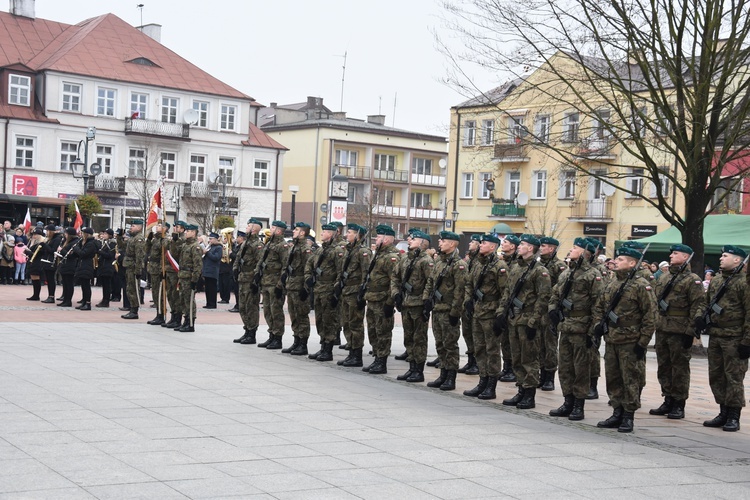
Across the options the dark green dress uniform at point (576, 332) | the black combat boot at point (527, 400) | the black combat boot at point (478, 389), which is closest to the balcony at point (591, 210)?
the black combat boot at point (478, 389)

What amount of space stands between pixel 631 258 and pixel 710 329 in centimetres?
142

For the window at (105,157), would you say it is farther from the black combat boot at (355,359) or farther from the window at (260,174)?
the black combat boot at (355,359)

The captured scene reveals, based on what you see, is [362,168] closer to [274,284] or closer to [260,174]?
[260,174]

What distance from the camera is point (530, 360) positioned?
453 inches

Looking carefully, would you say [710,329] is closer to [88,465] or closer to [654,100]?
[88,465]

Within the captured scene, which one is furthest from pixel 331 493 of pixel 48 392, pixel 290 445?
pixel 48 392

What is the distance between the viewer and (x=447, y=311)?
42.2 ft

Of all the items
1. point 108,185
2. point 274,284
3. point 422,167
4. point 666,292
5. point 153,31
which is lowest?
point 274,284

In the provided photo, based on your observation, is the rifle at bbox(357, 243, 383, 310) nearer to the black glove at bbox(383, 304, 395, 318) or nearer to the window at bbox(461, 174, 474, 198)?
the black glove at bbox(383, 304, 395, 318)

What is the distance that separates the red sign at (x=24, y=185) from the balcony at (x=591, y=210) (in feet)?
94.6

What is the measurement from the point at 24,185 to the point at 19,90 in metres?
5.13

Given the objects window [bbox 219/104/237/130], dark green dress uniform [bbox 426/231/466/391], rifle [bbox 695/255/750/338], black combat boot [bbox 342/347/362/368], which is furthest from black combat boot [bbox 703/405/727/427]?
window [bbox 219/104/237/130]

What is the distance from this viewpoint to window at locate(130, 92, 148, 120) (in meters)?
55.2

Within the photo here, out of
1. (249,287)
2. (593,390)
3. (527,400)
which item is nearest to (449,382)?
(527,400)
